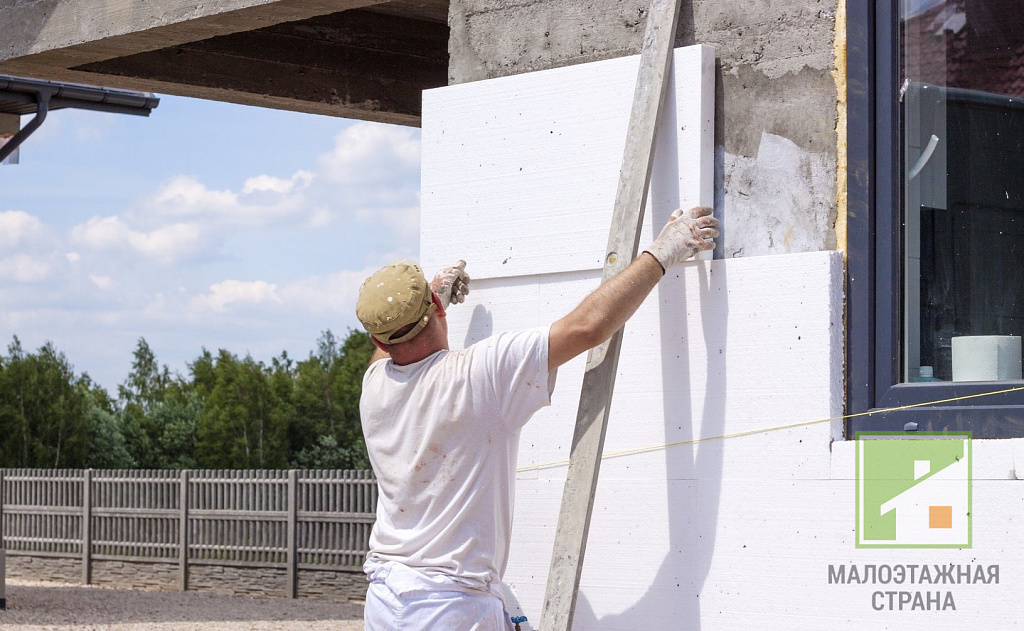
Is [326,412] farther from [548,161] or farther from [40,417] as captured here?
[548,161]

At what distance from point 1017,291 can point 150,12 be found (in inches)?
145

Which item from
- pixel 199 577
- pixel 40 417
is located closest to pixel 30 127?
→ pixel 199 577

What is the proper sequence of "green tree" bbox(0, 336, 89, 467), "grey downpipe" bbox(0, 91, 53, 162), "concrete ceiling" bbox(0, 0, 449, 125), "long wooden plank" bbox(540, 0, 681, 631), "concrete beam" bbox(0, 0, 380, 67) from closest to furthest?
"long wooden plank" bbox(540, 0, 681, 631) < "concrete beam" bbox(0, 0, 380, 67) < "concrete ceiling" bbox(0, 0, 449, 125) < "grey downpipe" bbox(0, 91, 53, 162) < "green tree" bbox(0, 336, 89, 467)

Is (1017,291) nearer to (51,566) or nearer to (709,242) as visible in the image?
(709,242)

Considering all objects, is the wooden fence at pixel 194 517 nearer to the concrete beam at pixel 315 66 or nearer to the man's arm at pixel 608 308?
the concrete beam at pixel 315 66

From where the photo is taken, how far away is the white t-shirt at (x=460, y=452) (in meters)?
3.22

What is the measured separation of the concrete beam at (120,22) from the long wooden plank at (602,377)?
63.7 inches

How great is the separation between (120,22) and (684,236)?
3.15 meters

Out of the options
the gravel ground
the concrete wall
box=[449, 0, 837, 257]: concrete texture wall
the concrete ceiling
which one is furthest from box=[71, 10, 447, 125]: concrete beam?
the concrete wall

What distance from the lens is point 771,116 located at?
11.6 feet

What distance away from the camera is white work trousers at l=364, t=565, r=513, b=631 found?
3203 mm

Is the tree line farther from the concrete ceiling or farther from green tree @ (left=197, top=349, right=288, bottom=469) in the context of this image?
the concrete ceiling

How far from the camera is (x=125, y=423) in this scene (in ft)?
89.3

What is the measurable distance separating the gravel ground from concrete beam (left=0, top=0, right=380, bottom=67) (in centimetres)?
781
